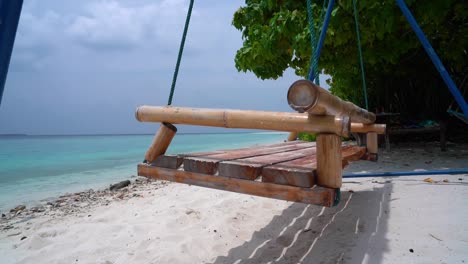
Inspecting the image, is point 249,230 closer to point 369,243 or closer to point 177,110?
point 369,243

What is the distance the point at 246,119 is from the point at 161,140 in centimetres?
73

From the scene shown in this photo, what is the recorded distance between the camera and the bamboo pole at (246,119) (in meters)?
1.42

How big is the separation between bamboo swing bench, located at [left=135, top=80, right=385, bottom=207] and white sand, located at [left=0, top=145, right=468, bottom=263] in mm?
778

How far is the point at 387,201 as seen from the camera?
10.8 ft

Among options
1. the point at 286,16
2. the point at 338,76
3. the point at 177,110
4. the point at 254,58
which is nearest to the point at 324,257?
the point at 177,110

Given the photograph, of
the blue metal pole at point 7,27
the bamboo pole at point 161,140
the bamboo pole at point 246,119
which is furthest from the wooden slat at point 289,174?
the blue metal pole at point 7,27

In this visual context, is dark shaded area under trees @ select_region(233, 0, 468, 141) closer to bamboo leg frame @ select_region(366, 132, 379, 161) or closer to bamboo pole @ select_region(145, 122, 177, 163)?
bamboo leg frame @ select_region(366, 132, 379, 161)

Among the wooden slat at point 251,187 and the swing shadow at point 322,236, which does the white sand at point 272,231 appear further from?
the wooden slat at point 251,187

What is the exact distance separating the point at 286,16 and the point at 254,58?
1.25 m

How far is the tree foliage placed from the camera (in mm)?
4965

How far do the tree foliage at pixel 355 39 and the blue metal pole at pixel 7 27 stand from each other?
15.7 feet

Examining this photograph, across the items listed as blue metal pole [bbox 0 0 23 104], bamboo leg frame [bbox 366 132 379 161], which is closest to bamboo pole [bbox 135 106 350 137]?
blue metal pole [bbox 0 0 23 104]

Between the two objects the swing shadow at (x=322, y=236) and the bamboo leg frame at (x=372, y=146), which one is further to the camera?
the bamboo leg frame at (x=372, y=146)

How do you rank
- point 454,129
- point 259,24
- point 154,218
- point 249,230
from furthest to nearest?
point 454,129 < point 259,24 < point 154,218 < point 249,230
